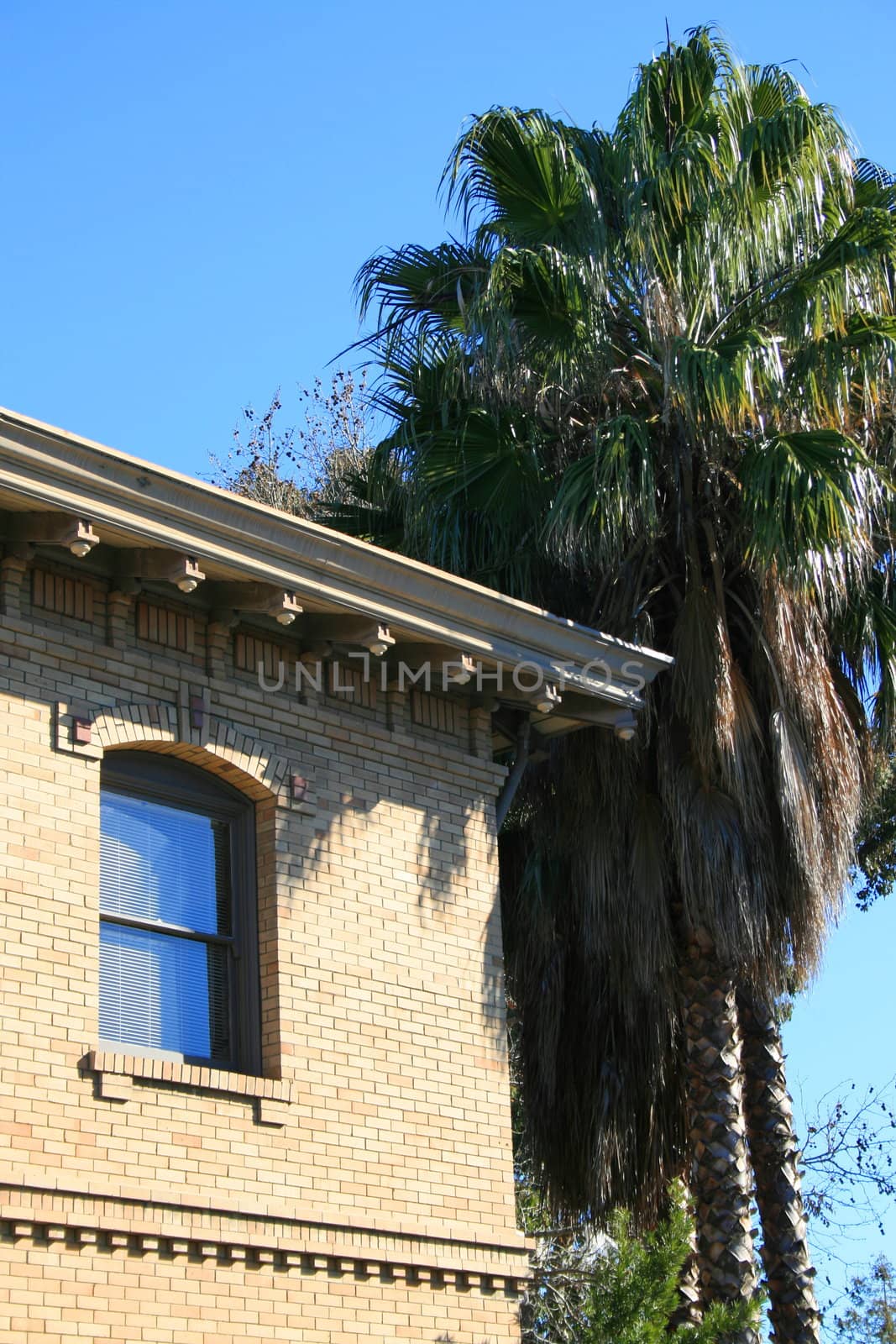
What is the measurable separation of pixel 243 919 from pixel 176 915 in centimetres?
46

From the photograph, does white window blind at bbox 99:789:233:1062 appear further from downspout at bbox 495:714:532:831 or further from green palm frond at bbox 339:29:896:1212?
green palm frond at bbox 339:29:896:1212

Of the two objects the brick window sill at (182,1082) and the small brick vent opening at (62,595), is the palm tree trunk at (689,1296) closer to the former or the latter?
the brick window sill at (182,1082)

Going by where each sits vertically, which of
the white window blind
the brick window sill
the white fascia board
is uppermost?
the white fascia board

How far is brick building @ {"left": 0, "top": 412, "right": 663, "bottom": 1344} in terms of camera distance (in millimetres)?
9828

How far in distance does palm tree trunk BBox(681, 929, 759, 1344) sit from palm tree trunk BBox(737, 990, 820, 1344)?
2.01ft

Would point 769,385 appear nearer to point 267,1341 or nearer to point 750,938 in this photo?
point 750,938

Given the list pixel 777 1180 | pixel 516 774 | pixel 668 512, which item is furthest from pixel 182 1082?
pixel 668 512

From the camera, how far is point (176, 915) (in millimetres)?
11133

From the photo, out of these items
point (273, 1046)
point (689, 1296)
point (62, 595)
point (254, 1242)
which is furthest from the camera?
point (689, 1296)

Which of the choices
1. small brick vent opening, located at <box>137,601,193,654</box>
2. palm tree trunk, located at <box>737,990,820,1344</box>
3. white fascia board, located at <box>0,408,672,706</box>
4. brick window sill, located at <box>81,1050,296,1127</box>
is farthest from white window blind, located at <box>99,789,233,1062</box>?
palm tree trunk, located at <box>737,990,820,1344</box>

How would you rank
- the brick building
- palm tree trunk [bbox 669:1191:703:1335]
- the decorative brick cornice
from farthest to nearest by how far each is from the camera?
1. palm tree trunk [bbox 669:1191:703:1335]
2. the brick building
3. the decorative brick cornice

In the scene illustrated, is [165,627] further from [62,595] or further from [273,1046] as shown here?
[273,1046]

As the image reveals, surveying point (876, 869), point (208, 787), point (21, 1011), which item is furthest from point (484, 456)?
point (876, 869)

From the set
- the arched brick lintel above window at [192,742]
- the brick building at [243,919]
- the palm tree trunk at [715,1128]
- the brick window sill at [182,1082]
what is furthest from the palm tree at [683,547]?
the brick window sill at [182,1082]
